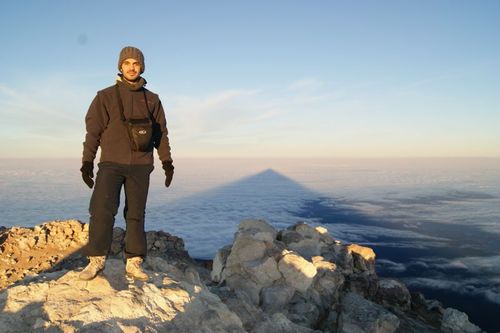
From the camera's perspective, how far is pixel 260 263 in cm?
782

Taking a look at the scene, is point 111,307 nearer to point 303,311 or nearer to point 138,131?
point 138,131

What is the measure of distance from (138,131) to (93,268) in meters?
1.50

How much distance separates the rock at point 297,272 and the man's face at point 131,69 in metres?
5.08

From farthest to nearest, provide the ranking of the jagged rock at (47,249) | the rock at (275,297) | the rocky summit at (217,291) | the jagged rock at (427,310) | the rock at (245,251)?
the jagged rock at (427,310), the jagged rock at (47,249), the rock at (245,251), the rock at (275,297), the rocky summit at (217,291)

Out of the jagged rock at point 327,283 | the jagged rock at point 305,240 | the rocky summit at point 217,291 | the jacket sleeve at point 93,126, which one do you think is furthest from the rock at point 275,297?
the jacket sleeve at point 93,126

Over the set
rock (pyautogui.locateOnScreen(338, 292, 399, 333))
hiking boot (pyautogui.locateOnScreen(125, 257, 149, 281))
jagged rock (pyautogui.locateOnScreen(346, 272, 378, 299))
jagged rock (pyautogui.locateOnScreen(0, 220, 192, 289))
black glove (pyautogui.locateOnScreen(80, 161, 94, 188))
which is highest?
A: black glove (pyautogui.locateOnScreen(80, 161, 94, 188))

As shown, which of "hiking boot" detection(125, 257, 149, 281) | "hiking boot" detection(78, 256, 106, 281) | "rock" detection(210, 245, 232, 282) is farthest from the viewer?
Answer: "rock" detection(210, 245, 232, 282)

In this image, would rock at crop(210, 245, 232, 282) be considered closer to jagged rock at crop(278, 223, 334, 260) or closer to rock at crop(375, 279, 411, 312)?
jagged rock at crop(278, 223, 334, 260)

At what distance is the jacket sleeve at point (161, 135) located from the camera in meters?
4.48

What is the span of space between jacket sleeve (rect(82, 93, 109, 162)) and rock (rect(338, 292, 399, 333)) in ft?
18.2

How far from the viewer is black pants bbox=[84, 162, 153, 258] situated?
3898 mm

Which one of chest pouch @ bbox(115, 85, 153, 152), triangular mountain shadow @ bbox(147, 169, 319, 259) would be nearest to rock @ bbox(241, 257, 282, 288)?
chest pouch @ bbox(115, 85, 153, 152)

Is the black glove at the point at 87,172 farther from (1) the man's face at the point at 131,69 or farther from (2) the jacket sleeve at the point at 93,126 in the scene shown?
(1) the man's face at the point at 131,69

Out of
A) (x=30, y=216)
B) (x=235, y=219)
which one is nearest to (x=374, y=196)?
(x=235, y=219)
